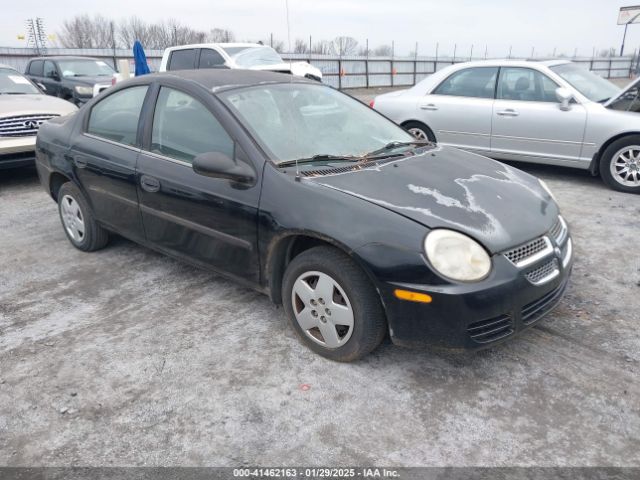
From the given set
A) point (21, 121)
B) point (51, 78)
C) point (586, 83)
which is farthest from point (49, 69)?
point (586, 83)

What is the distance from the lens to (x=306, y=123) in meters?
3.46

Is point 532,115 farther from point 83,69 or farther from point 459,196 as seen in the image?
point 83,69

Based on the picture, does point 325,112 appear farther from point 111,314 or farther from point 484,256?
point 111,314

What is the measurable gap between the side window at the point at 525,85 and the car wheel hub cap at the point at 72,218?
5.34 metres

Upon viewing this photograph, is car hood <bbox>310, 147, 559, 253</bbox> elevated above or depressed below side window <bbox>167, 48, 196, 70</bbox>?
below

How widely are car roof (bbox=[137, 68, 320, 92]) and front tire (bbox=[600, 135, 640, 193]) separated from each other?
4.10m

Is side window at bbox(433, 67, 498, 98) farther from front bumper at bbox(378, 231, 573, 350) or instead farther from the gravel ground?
front bumper at bbox(378, 231, 573, 350)

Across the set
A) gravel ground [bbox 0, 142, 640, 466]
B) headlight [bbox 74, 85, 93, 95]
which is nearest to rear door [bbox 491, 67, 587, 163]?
gravel ground [bbox 0, 142, 640, 466]


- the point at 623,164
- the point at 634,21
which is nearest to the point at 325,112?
the point at 623,164

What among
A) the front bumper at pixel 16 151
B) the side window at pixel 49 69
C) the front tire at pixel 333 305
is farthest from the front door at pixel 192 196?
the side window at pixel 49 69

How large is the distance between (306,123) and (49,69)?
1174 centimetres

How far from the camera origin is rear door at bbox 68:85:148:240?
3.77 metres

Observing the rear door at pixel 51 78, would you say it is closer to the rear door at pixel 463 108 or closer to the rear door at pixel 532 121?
the rear door at pixel 463 108

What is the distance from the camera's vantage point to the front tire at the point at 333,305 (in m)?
2.64
